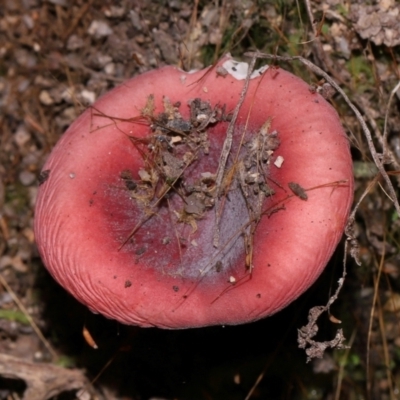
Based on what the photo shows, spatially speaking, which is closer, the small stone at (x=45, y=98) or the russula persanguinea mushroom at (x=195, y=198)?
the russula persanguinea mushroom at (x=195, y=198)

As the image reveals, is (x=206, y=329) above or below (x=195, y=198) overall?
below

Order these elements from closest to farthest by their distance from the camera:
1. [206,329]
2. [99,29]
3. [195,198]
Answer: [195,198] → [206,329] → [99,29]

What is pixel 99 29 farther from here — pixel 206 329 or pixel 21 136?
pixel 206 329

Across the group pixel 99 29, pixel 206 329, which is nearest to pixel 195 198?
pixel 206 329

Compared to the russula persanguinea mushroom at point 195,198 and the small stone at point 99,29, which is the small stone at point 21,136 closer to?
the small stone at point 99,29

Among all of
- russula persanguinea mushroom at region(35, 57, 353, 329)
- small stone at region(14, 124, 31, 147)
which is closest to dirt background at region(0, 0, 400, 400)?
small stone at region(14, 124, 31, 147)

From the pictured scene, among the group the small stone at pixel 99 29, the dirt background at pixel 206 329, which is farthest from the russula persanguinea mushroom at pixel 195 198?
the small stone at pixel 99 29
